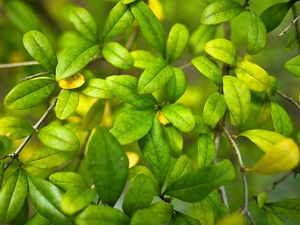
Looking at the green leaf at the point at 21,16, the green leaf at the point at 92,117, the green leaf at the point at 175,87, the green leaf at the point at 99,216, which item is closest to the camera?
the green leaf at the point at 99,216

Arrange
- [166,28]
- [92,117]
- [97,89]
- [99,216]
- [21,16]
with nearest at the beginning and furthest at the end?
1. [99,216]
2. [97,89]
3. [92,117]
4. [21,16]
5. [166,28]

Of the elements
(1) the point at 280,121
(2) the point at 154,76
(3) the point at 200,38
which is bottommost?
(1) the point at 280,121

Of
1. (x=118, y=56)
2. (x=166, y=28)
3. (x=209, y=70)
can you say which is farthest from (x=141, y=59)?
(x=166, y=28)

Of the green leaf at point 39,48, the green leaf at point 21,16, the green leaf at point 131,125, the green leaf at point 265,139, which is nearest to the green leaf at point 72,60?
the green leaf at point 39,48

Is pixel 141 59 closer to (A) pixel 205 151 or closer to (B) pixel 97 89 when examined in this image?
(B) pixel 97 89

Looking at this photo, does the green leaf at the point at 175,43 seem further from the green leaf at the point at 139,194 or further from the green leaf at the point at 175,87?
the green leaf at the point at 139,194

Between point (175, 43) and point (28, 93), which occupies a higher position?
point (28, 93)

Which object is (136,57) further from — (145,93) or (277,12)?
(277,12)
